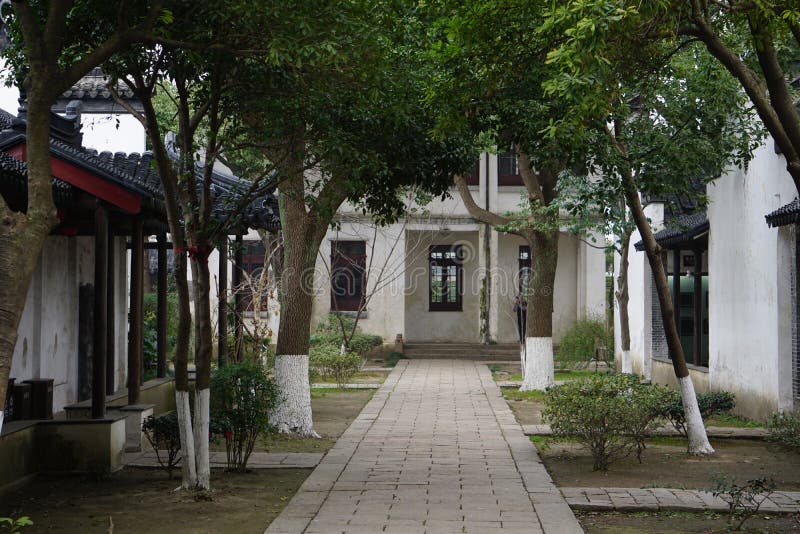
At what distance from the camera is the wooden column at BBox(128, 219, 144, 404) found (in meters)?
11.4

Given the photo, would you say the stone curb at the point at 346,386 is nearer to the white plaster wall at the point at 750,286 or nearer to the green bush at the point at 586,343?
the green bush at the point at 586,343

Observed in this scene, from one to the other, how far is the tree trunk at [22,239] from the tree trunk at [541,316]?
13588 millimetres

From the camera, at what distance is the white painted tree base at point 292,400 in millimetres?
12625

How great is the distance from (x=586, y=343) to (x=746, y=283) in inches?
384

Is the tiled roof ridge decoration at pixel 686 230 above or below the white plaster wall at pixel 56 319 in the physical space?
above

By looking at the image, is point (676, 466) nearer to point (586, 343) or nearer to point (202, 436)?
point (202, 436)

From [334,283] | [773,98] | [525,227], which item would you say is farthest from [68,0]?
[334,283]

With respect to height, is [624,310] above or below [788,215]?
below

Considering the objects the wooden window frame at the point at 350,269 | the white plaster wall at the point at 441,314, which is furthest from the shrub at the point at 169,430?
the white plaster wall at the point at 441,314

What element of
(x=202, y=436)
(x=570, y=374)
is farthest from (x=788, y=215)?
(x=570, y=374)

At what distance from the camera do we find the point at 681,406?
38.6 feet

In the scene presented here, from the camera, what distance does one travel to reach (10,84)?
352 inches

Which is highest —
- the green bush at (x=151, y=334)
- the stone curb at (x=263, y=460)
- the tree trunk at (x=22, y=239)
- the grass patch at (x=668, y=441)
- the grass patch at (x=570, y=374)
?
the tree trunk at (x=22, y=239)

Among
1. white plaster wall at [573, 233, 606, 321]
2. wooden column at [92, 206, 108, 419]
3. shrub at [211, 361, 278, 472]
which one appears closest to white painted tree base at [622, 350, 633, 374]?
white plaster wall at [573, 233, 606, 321]
